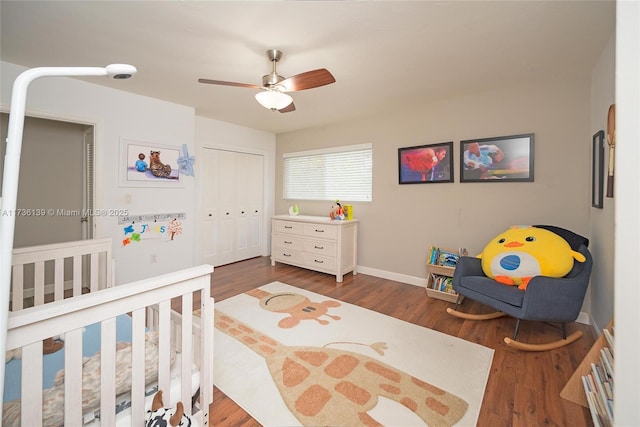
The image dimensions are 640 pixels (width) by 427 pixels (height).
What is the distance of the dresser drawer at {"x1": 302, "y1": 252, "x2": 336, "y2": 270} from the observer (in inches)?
147

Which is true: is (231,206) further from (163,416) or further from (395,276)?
(163,416)

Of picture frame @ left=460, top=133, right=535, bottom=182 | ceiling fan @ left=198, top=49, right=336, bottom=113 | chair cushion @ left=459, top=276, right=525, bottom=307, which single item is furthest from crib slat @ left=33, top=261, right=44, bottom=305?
picture frame @ left=460, top=133, right=535, bottom=182

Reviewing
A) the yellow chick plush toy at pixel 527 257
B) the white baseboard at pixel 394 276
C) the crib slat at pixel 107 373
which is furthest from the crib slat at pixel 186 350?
the white baseboard at pixel 394 276

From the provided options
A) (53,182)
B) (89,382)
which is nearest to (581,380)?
(89,382)

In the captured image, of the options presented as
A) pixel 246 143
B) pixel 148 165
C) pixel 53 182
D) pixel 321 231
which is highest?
pixel 246 143

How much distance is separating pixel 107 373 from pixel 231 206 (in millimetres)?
3634

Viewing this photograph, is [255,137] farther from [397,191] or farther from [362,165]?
[397,191]

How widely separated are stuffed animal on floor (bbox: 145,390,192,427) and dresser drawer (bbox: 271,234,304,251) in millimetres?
2946

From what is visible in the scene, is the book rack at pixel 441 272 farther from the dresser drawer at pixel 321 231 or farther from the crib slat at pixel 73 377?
the crib slat at pixel 73 377

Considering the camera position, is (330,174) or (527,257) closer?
(527,257)

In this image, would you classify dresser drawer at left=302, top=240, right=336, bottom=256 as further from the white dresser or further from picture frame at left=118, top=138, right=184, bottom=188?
picture frame at left=118, top=138, right=184, bottom=188

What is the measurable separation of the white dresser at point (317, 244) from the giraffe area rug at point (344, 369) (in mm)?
1092

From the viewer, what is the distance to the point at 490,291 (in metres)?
2.23

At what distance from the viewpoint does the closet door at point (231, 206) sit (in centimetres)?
420
